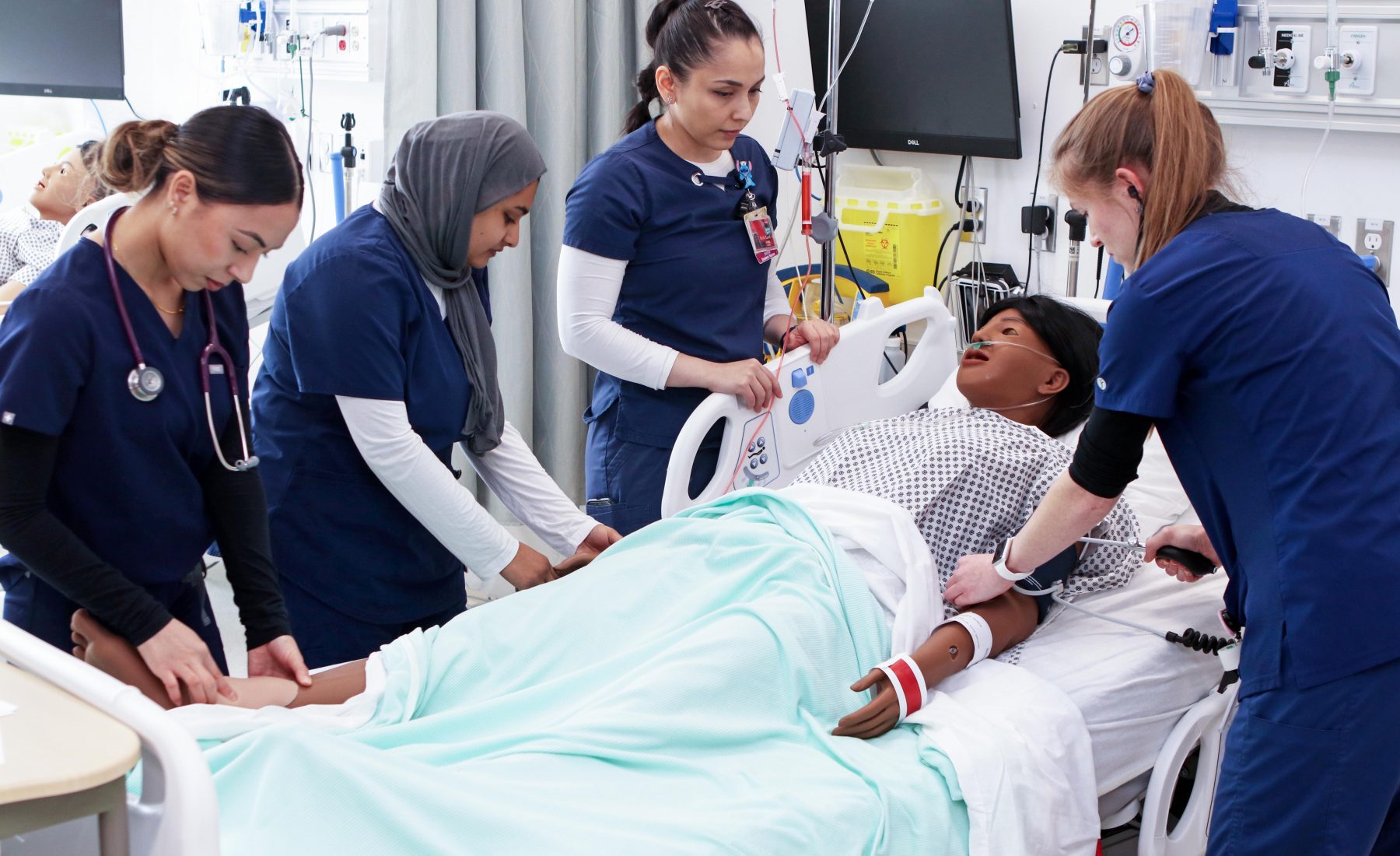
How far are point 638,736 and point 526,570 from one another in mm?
544

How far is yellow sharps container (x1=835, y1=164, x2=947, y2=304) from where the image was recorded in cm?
359

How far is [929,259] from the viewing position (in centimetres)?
365

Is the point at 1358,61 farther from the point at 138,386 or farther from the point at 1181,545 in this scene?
the point at 138,386

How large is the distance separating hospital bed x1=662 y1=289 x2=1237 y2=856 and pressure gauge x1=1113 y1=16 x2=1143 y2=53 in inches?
30.3

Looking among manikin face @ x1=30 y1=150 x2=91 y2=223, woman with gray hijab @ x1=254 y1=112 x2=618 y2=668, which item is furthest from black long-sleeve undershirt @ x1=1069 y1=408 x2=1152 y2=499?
manikin face @ x1=30 y1=150 x2=91 y2=223

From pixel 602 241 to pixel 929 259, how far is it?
1605 millimetres

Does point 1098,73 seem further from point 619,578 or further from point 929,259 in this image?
point 619,578

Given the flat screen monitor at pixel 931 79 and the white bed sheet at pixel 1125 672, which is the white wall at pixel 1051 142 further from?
the white bed sheet at pixel 1125 672

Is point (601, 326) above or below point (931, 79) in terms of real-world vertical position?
below

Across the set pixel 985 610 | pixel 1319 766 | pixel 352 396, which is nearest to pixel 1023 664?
pixel 985 610

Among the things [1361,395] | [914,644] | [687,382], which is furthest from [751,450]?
[1361,395]

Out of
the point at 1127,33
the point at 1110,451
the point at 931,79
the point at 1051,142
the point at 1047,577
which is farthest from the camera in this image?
the point at 931,79

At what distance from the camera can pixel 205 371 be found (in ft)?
5.45

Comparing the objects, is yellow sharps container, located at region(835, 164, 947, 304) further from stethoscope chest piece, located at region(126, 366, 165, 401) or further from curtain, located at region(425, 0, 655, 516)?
stethoscope chest piece, located at region(126, 366, 165, 401)
